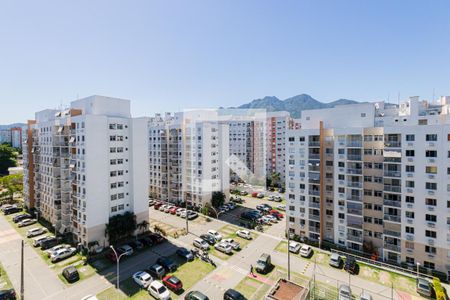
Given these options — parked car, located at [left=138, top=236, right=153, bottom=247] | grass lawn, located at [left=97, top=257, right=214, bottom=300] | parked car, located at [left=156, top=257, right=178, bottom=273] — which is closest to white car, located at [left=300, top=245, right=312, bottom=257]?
grass lawn, located at [left=97, top=257, right=214, bottom=300]

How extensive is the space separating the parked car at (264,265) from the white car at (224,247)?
226 inches

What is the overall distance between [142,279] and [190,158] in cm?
3132

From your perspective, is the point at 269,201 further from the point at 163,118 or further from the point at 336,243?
the point at 163,118

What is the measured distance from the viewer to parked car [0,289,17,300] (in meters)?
25.3

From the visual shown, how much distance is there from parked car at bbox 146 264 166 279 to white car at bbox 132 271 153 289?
1.26m

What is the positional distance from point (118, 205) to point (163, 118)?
42.3m

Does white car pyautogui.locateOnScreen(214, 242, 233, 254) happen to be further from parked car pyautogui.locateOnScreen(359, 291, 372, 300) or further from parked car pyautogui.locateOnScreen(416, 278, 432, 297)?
parked car pyautogui.locateOnScreen(416, 278, 432, 297)

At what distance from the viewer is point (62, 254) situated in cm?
3406

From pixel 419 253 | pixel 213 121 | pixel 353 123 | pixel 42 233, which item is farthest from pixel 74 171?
pixel 419 253

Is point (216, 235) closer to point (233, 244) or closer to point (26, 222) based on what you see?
point (233, 244)

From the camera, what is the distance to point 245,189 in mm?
77750

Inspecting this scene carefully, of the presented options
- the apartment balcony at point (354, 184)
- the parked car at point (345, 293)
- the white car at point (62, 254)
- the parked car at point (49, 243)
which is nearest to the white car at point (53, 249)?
the white car at point (62, 254)

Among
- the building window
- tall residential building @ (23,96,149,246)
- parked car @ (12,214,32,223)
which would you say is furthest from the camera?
parked car @ (12,214,32,223)

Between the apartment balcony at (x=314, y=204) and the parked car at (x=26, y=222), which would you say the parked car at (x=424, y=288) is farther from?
the parked car at (x=26, y=222)
